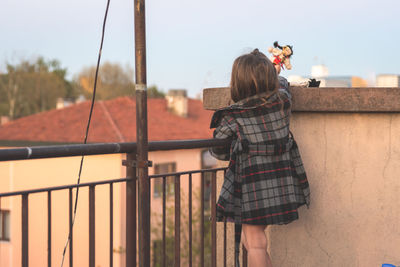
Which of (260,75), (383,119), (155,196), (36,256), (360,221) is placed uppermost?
(260,75)

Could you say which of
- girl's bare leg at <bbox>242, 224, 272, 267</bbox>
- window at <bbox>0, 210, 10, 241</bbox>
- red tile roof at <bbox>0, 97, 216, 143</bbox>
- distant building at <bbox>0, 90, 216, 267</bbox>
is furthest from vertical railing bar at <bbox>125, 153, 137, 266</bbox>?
window at <bbox>0, 210, 10, 241</bbox>

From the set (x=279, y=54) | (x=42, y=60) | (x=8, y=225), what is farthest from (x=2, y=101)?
(x=279, y=54)

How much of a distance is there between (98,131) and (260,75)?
32380mm

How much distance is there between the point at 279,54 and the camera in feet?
10.2

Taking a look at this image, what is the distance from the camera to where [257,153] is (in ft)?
8.63

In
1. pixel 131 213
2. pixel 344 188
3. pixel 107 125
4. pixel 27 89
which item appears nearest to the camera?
pixel 131 213

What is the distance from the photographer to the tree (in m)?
52.4

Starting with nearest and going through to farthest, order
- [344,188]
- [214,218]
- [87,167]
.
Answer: [344,188] → [214,218] → [87,167]

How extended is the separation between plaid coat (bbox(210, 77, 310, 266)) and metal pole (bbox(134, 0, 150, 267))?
20.6 inches

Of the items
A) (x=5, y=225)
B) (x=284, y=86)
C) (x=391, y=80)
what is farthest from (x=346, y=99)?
(x=5, y=225)

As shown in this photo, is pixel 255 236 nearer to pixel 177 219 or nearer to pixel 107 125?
pixel 177 219

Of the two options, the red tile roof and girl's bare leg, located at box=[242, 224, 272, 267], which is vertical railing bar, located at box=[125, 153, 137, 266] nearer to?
girl's bare leg, located at box=[242, 224, 272, 267]

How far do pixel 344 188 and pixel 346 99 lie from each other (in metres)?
0.49

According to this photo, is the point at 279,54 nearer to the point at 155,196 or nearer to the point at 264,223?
the point at 264,223
